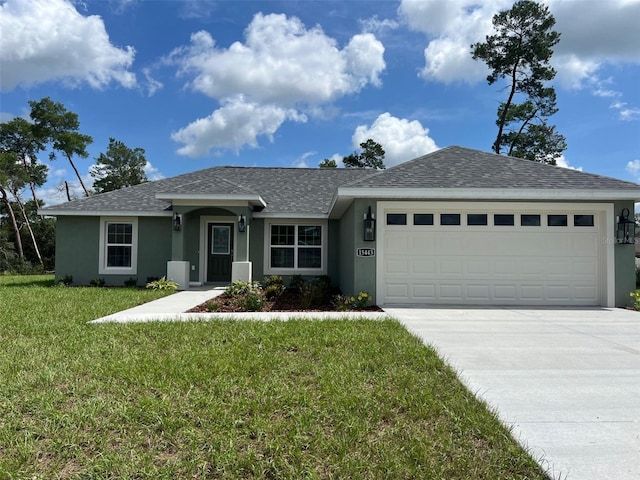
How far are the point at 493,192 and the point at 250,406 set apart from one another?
777 centimetres

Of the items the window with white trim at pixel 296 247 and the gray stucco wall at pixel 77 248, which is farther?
the window with white trim at pixel 296 247

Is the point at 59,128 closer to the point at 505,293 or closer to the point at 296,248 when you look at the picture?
the point at 296,248

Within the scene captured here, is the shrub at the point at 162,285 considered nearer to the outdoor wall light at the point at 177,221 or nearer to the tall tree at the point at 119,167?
the outdoor wall light at the point at 177,221

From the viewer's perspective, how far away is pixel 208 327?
237 inches

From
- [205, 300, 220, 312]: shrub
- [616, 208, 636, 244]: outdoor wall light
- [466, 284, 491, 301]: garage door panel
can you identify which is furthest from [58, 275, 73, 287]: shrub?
[616, 208, 636, 244]: outdoor wall light

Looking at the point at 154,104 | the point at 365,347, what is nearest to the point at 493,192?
the point at 365,347

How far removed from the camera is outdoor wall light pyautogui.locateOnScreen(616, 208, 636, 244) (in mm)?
8891

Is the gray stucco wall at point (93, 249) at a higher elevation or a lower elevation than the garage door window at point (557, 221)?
lower

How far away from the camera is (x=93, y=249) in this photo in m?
13.2

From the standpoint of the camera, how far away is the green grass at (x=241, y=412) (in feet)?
7.87

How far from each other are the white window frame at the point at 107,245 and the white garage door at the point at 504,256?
920cm

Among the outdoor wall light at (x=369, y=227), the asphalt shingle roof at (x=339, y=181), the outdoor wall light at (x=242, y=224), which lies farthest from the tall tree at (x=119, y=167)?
the outdoor wall light at (x=369, y=227)

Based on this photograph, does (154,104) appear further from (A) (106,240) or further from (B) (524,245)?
(B) (524,245)

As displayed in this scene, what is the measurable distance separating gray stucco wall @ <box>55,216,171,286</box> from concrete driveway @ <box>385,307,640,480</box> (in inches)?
367
